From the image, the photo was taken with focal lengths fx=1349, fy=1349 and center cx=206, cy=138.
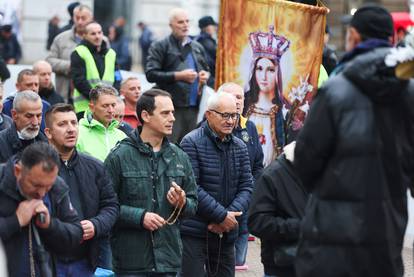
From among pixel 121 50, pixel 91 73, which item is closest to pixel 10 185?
pixel 91 73

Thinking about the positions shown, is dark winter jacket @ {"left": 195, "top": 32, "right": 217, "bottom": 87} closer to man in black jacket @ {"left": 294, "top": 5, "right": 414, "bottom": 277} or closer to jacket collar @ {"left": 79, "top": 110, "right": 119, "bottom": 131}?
jacket collar @ {"left": 79, "top": 110, "right": 119, "bottom": 131}

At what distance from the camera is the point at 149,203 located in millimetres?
9516

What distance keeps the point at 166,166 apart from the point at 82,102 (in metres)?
5.91

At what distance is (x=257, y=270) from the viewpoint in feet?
42.7

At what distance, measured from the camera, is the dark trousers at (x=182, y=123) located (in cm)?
1611

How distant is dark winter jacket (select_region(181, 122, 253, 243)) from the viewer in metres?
10.3

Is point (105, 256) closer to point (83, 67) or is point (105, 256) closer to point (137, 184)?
point (137, 184)

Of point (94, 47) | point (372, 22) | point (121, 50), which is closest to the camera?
point (372, 22)

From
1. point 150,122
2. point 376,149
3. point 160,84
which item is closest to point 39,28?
point 160,84

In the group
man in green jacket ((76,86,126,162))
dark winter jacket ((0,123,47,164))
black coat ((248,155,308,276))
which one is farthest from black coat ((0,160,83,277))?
man in green jacket ((76,86,126,162))

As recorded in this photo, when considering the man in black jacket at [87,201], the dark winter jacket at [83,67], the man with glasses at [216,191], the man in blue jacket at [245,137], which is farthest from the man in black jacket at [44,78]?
the man in black jacket at [87,201]

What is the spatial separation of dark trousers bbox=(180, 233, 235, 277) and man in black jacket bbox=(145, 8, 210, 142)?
5.49m

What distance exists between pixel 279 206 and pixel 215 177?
191cm

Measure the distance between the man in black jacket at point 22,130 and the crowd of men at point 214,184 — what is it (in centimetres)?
1
